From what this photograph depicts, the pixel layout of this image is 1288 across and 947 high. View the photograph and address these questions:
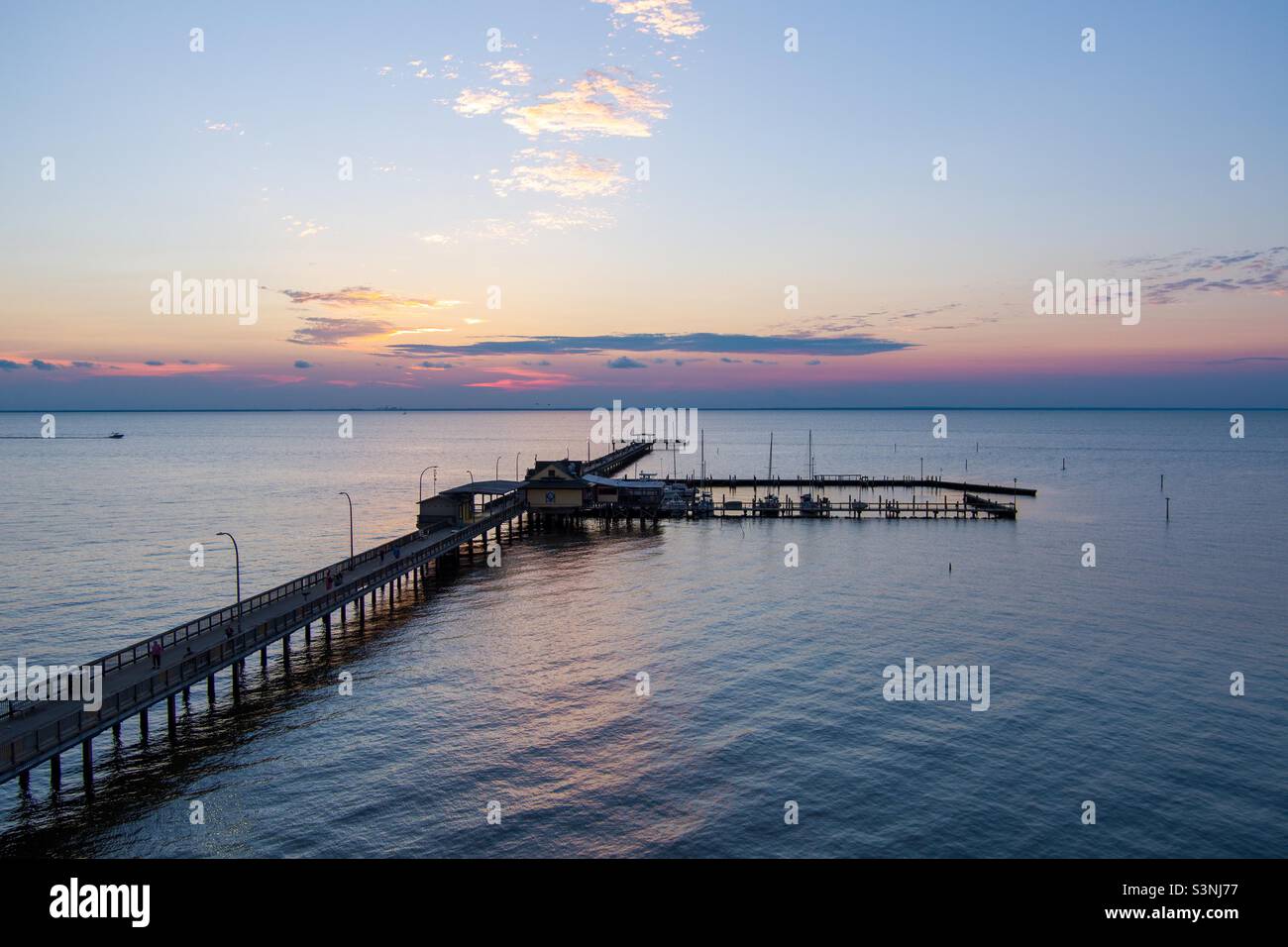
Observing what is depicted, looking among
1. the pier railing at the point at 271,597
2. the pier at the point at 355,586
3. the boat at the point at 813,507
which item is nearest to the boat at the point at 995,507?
the pier at the point at 355,586

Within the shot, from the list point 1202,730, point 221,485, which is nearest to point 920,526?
point 1202,730

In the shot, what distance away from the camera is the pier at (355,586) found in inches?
1206

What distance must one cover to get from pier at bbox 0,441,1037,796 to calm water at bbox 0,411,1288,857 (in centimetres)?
275

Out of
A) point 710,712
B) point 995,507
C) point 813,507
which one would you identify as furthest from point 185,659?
point 995,507

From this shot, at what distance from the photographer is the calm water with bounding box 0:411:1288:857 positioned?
2822 centimetres

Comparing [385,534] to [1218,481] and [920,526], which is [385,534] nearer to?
[920,526]

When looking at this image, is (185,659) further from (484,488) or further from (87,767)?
(484,488)

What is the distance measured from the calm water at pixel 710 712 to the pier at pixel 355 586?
108 inches

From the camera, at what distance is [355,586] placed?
2079 inches

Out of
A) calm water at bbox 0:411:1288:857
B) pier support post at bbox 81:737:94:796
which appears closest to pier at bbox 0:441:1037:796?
pier support post at bbox 81:737:94:796

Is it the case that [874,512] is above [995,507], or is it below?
below

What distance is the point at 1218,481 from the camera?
143m

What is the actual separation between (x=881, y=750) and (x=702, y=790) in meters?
8.41

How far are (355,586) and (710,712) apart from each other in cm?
2654
